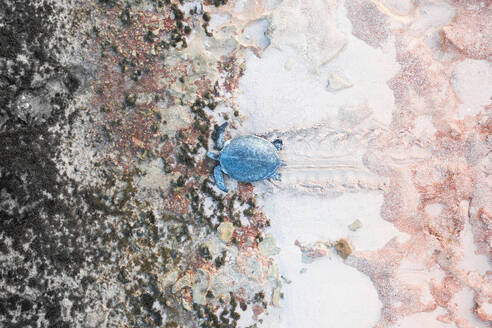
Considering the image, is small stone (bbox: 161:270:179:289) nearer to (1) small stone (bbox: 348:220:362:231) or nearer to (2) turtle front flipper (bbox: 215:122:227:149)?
(2) turtle front flipper (bbox: 215:122:227:149)

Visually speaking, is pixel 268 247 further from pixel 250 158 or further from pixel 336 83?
pixel 336 83

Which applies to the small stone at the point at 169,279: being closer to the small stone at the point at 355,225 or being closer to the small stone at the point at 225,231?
the small stone at the point at 225,231

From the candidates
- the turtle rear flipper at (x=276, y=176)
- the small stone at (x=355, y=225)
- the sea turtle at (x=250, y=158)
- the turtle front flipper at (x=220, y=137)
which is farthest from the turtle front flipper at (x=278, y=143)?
the small stone at (x=355, y=225)

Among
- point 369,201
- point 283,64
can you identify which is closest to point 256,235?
point 369,201

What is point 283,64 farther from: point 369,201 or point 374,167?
point 369,201

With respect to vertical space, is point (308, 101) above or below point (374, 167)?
above

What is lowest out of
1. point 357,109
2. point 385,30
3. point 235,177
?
point 235,177
